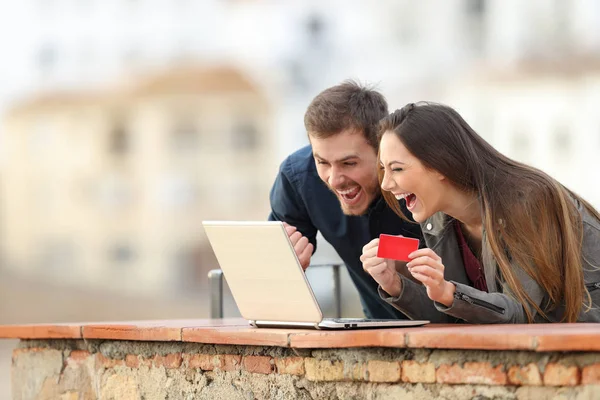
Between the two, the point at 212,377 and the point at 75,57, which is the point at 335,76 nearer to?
the point at 75,57

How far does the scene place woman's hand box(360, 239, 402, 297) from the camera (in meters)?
A: 3.84

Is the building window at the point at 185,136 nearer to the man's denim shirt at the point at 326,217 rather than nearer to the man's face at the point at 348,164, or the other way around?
the man's denim shirt at the point at 326,217

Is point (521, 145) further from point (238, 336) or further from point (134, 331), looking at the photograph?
point (238, 336)

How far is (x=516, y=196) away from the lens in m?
3.88

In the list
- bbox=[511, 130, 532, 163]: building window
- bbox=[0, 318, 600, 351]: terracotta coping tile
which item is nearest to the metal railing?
bbox=[0, 318, 600, 351]: terracotta coping tile

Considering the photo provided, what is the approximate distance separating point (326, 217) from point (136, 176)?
38.9 m

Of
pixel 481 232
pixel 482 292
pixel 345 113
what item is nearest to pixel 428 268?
pixel 482 292

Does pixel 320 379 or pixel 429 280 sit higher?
pixel 429 280

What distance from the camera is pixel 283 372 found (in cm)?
374

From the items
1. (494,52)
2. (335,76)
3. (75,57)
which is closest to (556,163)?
(494,52)

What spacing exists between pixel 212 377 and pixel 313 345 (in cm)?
57

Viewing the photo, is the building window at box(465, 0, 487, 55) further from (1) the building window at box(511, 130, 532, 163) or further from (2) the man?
(2) the man

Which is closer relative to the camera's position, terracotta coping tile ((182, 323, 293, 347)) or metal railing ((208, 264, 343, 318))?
terracotta coping tile ((182, 323, 293, 347))

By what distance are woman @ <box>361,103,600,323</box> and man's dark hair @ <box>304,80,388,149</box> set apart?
0.41 metres
